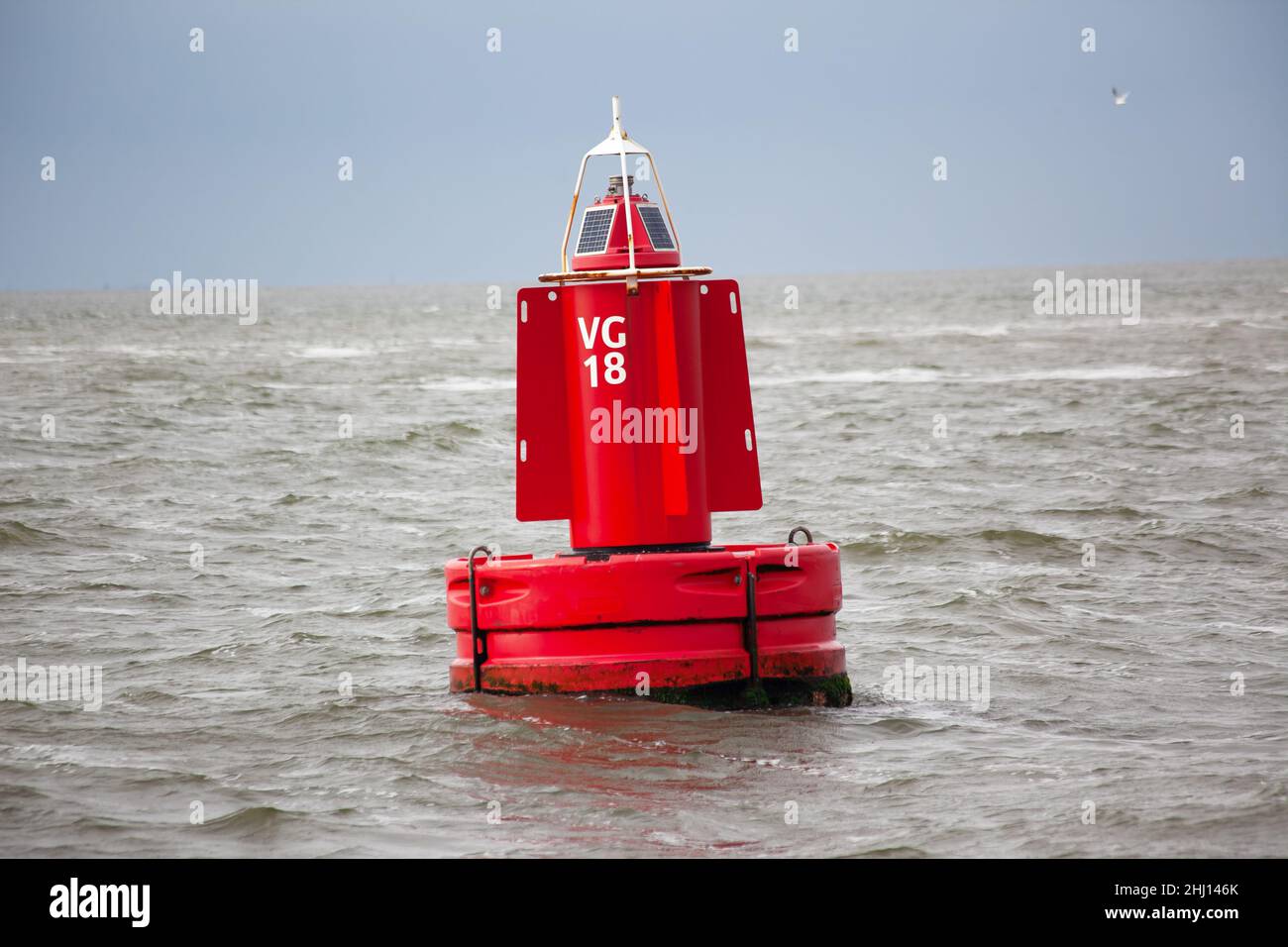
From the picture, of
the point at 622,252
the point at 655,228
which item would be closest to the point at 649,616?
the point at 622,252

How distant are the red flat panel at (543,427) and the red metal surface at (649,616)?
33 cm

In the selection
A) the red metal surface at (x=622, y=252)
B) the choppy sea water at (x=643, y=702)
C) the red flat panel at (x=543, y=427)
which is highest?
the red metal surface at (x=622, y=252)

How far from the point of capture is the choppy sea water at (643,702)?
6.20 metres

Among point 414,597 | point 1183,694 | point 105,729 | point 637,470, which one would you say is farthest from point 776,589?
point 414,597

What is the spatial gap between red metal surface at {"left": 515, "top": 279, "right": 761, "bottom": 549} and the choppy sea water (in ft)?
2.99

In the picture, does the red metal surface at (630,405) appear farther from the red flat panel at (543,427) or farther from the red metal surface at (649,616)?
the red metal surface at (649,616)

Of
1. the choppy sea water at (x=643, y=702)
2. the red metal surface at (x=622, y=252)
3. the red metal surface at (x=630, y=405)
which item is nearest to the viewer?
the choppy sea water at (x=643, y=702)

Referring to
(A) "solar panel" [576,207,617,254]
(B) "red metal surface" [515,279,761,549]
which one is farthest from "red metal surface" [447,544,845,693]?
(A) "solar panel" [576,207,617,254]

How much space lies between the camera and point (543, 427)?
779cm

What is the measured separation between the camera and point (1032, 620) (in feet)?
34.7

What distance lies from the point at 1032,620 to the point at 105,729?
5.79 metres

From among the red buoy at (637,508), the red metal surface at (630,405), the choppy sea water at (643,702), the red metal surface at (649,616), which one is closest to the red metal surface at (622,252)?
the red buoy at (637,508)

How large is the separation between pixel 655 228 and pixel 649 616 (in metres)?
1.89
